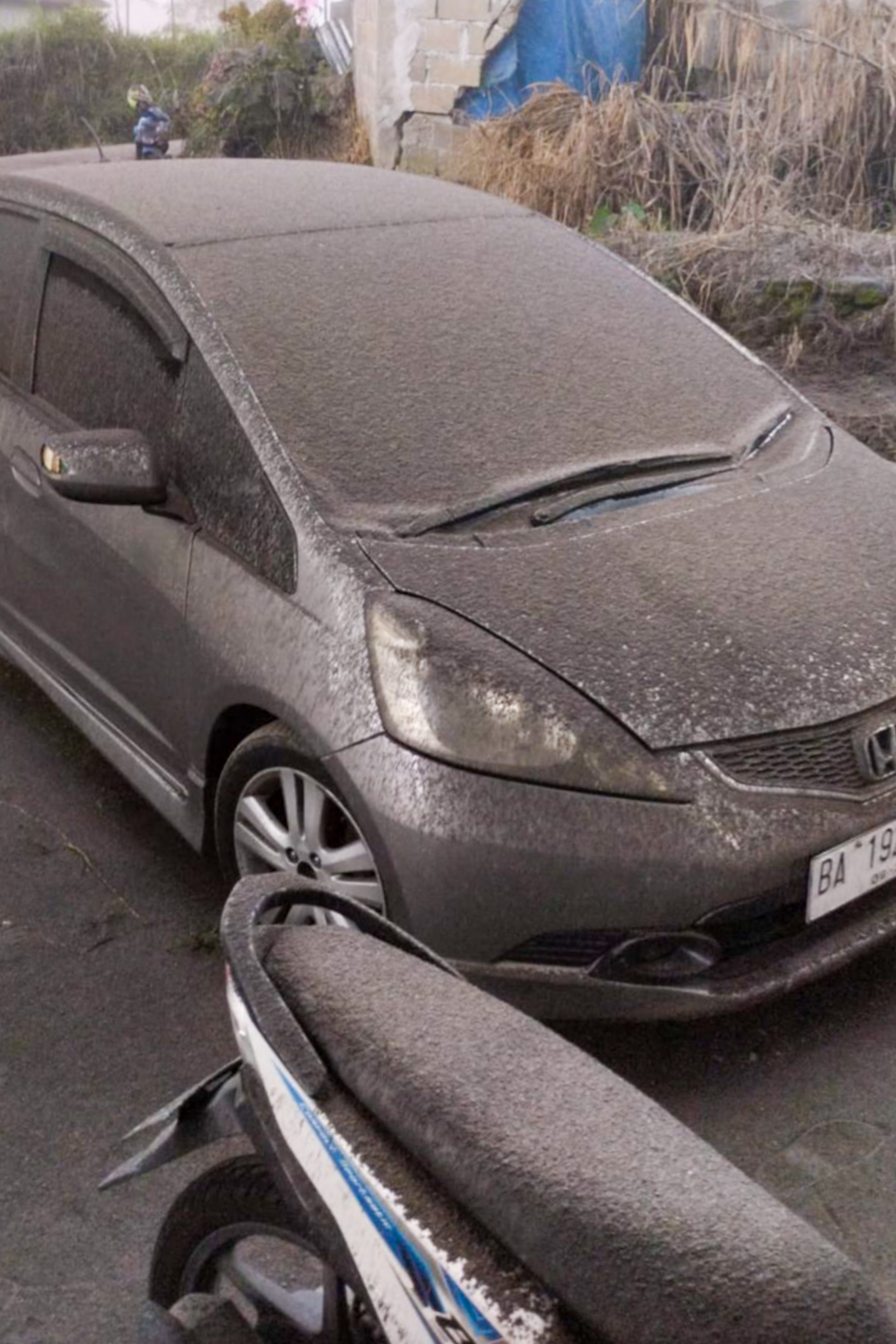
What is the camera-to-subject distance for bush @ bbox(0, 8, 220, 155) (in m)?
20.4

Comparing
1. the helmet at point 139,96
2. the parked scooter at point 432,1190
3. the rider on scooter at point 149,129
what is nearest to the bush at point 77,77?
the helmet at point 139,96

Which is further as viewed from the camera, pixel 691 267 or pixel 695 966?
pixel 691 267

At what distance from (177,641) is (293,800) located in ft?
1.79

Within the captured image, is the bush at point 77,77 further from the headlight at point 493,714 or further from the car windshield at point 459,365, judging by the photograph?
the headlight at point 493,714

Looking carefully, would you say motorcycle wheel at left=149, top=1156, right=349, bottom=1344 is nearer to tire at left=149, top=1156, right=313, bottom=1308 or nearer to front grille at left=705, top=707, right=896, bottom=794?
tire at left=149, top=1156, right=313, bottom=1308

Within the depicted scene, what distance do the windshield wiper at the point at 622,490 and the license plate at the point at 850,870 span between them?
0.95 meters

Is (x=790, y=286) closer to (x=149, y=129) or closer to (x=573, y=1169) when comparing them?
(x=573, y=1169)

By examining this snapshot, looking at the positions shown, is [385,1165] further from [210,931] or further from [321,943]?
[210,931]

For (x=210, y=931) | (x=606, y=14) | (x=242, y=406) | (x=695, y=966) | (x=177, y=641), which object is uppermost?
(x=606, y=14)

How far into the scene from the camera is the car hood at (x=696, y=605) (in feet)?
9.78

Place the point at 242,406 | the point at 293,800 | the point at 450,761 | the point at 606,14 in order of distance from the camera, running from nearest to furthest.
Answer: the point at 450,761 < the point at 293,800 < the point at 242,406 < the point at 606,14

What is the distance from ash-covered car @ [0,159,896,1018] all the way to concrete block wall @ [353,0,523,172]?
7.27 metres

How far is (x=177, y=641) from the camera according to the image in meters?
3.58

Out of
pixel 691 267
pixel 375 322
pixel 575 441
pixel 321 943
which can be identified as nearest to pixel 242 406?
pixel 375 322
